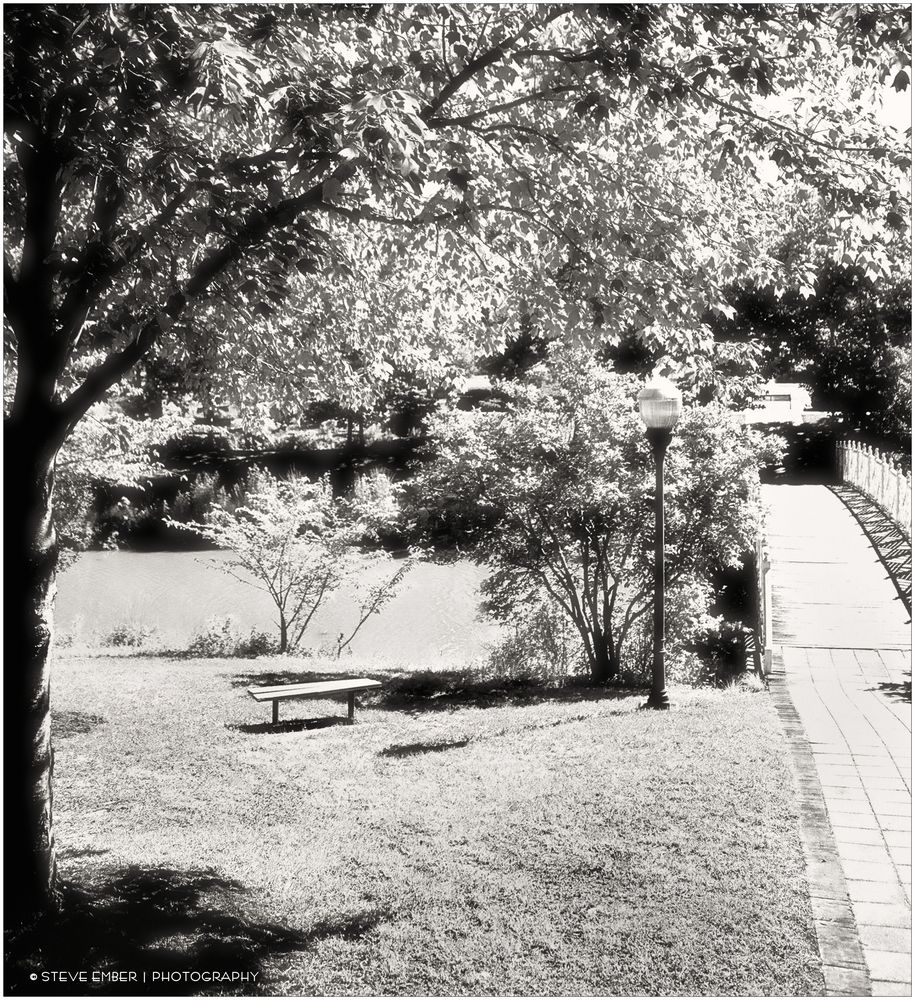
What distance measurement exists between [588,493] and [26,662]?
8.78m

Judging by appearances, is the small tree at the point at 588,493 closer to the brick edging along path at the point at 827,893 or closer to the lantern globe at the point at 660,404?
the lantern globe at the point at 660,404

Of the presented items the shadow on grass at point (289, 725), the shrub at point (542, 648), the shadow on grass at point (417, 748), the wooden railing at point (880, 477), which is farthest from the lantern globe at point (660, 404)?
the wooden railing at point (880, 477)

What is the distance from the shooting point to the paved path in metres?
4.18

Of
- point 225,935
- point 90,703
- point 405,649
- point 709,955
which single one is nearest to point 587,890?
point 709,955

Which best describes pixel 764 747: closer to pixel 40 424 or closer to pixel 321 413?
pixel 40 424

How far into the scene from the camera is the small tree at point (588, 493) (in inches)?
492

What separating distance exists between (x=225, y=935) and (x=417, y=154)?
4000 mm

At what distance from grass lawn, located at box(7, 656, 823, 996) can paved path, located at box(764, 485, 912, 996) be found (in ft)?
0.72

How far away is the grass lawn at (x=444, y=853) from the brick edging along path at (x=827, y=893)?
84mm

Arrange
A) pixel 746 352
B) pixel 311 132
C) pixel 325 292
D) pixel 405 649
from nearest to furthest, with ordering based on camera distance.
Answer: pixel 311 132
pixel 746 352
pixel 325 292
pixel 405 649

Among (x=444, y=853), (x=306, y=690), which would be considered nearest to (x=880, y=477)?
(x=306, y=690)

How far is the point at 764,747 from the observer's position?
726cm

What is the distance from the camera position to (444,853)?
18.4 ft

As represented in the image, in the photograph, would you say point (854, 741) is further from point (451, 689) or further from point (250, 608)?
point (250, 608)
